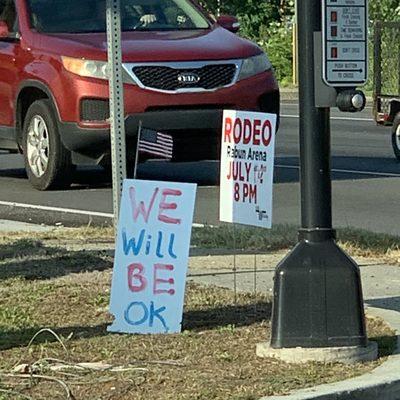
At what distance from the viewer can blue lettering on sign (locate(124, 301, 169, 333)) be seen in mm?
7156

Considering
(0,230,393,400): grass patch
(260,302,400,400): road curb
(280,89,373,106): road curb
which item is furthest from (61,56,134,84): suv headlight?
(280,89,373,106): road curb

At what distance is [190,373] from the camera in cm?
637

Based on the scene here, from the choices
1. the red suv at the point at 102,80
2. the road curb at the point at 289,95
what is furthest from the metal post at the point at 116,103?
the road curb at the point at 289,95

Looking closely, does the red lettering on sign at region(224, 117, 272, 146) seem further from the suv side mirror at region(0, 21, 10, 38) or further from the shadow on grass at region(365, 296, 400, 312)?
the suv side mirror at region(0, 21, 10, 38)

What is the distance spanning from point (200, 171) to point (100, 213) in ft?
11.0

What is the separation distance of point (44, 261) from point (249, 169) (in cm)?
217

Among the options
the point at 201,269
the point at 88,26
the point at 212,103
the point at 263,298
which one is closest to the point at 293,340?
the point at 263,298

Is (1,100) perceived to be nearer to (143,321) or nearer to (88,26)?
(88,26)

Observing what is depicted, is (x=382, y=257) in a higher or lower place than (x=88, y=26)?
lower

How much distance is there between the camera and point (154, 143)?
316 inches

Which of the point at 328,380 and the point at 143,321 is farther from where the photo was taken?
the point at 143,321

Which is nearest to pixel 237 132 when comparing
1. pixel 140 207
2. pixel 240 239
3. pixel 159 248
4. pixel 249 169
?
pixel 249 169

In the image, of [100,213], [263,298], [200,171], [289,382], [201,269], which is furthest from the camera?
[200,171]

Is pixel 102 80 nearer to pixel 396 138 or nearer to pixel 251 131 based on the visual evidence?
pixel 396 138
